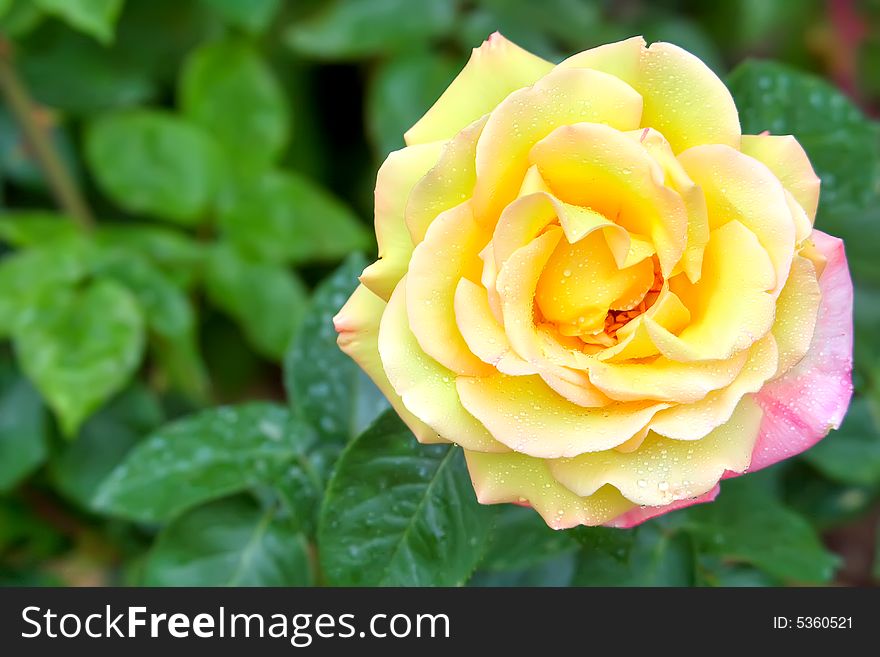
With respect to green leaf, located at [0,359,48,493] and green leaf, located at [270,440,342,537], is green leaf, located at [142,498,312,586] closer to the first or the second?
green leaf, located at [270,440,342,537]

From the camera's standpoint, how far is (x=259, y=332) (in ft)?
4.60

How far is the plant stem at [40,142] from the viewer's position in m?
1.41

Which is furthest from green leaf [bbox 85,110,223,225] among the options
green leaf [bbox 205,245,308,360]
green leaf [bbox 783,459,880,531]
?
green leaf [bbox 783,459,880,531]

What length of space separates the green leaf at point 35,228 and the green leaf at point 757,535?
3.27ft

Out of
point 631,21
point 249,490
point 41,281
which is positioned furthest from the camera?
point 631,21

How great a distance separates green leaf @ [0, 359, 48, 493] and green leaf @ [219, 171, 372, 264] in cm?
38

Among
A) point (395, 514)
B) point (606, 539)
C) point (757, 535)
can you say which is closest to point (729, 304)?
point (606, 539)

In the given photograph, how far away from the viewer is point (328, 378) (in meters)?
1.05

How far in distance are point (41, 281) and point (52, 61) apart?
1.40 ft

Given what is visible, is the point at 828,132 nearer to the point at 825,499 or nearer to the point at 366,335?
the point at 366,335

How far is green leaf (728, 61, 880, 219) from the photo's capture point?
Answer: 910mm
